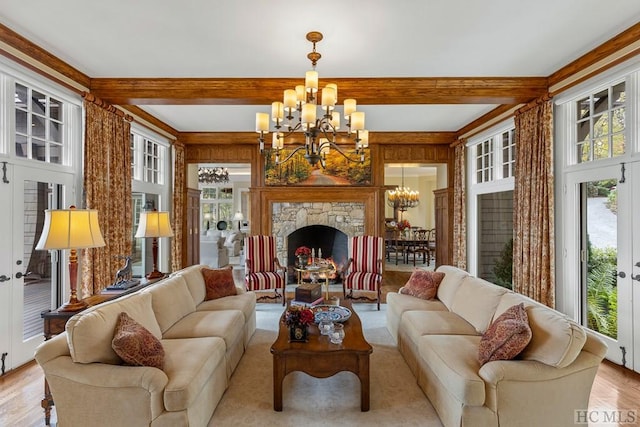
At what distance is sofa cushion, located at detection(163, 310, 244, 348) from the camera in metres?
2.88

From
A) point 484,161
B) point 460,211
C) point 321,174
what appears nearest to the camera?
point 484,161

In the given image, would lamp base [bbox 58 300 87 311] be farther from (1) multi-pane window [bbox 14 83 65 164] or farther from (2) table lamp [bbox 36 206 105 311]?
(1) multi-pane window [bbox 14 83 65 164]

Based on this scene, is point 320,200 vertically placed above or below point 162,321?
above

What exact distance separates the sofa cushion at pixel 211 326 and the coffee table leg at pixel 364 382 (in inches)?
47.1

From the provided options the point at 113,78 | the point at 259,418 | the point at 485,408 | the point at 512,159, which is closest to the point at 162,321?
the point at 259,418

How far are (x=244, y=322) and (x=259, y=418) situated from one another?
1.21 metres

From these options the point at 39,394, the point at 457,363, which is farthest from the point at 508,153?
the point at 39,394

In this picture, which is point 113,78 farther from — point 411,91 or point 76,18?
point 411,91

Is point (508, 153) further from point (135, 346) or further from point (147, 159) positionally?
point (147, 159)

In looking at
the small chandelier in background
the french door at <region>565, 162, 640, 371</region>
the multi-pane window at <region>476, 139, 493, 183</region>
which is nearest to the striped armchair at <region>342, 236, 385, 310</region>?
the multi-pane window at <region>476, 139, 493, 183</region>

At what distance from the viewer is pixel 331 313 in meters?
3.29

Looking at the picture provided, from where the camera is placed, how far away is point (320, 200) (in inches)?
274

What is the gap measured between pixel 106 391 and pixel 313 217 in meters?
5.26

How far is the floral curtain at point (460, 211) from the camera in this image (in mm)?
6418
